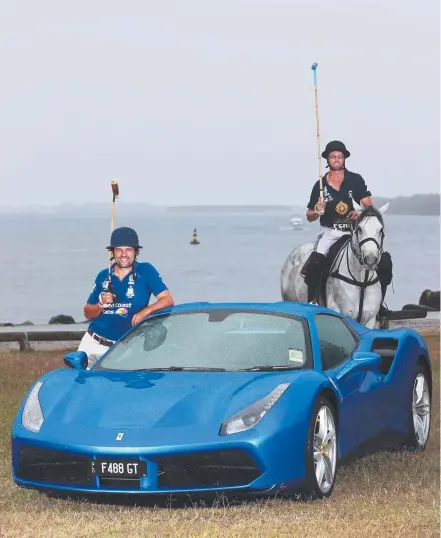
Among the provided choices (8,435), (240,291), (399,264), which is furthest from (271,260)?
(8,435)

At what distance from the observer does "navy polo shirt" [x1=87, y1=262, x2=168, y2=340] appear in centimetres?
1143

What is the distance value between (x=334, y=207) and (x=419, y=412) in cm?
573

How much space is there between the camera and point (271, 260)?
152 metres

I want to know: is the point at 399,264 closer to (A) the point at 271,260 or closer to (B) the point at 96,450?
(A) the point at 271,260

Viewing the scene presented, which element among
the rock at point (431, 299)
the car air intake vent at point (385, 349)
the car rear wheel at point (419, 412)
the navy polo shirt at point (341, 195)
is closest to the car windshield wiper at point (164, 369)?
the car air intake vent at point (385, 349)

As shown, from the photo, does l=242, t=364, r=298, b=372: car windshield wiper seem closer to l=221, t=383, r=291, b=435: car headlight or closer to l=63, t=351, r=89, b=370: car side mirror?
l=221, t=383, r=291, b=435: car headlight

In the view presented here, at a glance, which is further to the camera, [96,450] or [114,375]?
[114,375]

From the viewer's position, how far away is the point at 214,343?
9.62 meters

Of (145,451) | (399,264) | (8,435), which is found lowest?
(399,264)

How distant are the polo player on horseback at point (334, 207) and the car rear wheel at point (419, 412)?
17.0 ft

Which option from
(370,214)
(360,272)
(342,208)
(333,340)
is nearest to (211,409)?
(333,340)

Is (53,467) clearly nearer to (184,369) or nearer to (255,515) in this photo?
(184,369)

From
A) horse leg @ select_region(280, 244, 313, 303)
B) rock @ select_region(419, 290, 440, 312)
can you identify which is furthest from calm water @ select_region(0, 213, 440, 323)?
horse leg @ select_region(280, 244, 313, 303)

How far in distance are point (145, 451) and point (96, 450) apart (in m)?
0.32
